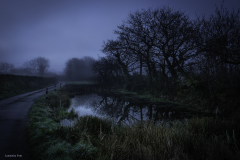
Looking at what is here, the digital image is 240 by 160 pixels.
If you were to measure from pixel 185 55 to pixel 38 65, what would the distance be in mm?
89221

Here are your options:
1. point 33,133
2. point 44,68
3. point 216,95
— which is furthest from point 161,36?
point 44,68

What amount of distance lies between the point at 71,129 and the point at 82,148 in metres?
1.74

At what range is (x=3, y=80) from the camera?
54.1 ft

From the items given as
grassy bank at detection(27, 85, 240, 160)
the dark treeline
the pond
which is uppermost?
the dark treeline

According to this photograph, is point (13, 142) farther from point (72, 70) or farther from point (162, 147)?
point (72, 70)

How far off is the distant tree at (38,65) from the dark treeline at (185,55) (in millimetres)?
74266

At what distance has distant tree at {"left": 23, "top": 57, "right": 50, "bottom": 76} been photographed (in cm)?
7950

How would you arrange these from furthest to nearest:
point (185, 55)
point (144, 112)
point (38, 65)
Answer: point (38, 65) → point (185, 55) → point (144, 112)

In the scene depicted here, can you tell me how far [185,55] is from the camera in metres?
14.1

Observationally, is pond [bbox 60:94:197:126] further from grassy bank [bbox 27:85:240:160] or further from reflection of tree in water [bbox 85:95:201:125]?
grassy bank [bbox 27:85:240:160]

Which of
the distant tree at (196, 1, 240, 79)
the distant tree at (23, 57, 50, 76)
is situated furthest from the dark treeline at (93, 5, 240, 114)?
the distant tree at (23, 57, 50, 76)

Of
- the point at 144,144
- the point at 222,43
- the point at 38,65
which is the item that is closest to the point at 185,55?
the point at 222,43

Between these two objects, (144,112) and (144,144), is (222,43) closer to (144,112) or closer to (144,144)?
(144,112)

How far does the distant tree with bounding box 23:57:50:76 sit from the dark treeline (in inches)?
2924
